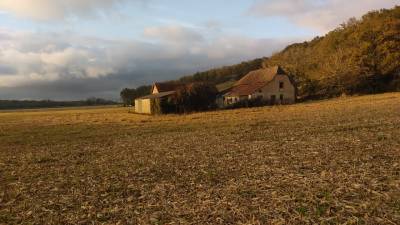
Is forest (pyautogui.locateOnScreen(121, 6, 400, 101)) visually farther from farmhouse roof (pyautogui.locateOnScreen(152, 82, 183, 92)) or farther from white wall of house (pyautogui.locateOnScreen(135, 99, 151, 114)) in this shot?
white wall of house (pyautogui.locateOnScreen(135, 99, 151, 114))

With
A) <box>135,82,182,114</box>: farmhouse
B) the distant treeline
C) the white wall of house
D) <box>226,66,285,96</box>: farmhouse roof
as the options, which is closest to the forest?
the distant treeline

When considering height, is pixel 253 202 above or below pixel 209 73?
below

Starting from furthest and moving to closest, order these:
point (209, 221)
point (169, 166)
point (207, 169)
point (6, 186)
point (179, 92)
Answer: point (179, 92)
point (169, 166)
point (207, 169)
point (6, 186)
point (209, 221)

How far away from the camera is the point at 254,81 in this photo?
304 feet

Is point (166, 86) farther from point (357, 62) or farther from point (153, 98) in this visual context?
point (357, 62)

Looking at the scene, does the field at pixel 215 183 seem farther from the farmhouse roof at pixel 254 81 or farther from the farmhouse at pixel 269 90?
the farmhouse roof at pixel 254 81

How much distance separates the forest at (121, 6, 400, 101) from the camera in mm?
84500

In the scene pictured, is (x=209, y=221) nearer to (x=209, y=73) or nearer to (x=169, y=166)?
(x=169, y=166)

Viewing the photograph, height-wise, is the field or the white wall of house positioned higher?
the white wall of house

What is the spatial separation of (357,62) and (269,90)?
54.0 feet

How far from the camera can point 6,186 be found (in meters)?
14.4

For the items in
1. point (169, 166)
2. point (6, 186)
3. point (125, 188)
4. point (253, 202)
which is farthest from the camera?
point (169, 166)

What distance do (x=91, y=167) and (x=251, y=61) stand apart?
15652 centimetres

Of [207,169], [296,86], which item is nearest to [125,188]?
[207,169]
